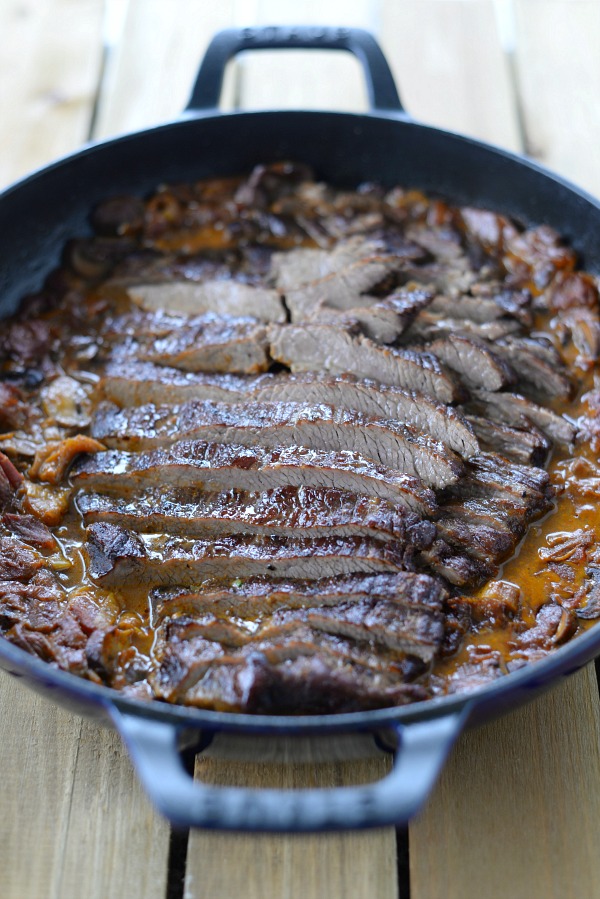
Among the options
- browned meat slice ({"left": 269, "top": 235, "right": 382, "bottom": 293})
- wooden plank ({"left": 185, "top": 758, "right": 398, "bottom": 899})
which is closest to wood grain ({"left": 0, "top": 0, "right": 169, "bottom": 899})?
wooden plank ({"left": 185, "top": 758, "right": 398, "bottom": 899})

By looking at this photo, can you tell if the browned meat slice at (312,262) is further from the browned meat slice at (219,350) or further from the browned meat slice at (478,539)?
the browned meat slice at (478,539)

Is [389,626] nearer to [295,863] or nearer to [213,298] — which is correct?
[295,863]

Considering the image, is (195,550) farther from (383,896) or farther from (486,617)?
(383,896)

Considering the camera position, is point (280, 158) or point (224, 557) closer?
point (224, 557)

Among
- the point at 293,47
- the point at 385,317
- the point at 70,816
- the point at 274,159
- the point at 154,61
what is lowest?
the point at 70,816

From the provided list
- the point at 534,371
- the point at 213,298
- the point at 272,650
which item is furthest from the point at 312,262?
the point at 272,650

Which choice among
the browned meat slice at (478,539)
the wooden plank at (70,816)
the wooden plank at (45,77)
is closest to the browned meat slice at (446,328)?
the browned meat slice at (478,539)
